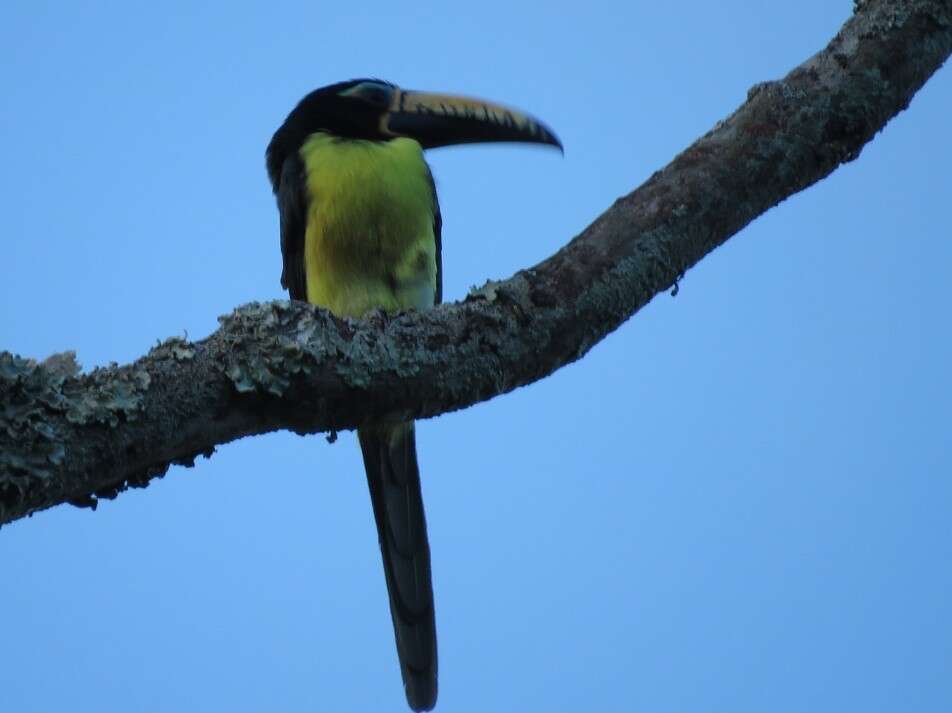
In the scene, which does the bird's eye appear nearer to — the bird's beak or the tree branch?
the bird's beak

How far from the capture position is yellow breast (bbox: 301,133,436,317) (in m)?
5.94

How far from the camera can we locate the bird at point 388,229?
18.3ft

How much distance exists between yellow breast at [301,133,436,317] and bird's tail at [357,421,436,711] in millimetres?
638

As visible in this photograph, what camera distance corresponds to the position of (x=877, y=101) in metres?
3.85

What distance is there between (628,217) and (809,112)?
27.2 inches

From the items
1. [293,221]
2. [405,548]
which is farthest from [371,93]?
[405,548]

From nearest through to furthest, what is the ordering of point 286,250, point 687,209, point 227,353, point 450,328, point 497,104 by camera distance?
point 227,353, point 450,328, point 687,209, point 497,104, point 286,250

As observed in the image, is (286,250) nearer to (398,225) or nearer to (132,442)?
(398,225)

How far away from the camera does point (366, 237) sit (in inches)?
234

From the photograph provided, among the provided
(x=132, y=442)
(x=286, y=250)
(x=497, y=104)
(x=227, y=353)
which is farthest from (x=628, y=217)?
(x=286, y=250)

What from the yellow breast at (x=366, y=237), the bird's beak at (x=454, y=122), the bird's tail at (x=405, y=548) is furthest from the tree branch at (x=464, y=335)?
the yellow breast at (x=366, y=237)

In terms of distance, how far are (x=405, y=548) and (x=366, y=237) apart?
1448 mm

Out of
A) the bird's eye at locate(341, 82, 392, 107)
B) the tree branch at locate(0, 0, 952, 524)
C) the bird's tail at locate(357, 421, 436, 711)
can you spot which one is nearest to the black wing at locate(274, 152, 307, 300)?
the bird's eye at locate(341, 82, 392, 107)

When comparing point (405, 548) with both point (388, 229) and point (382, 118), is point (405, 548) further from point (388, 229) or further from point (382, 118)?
point (382, 118)
